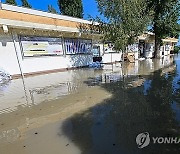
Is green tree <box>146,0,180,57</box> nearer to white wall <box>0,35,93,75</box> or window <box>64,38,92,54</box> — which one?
window <box>64,38,92,54</box>

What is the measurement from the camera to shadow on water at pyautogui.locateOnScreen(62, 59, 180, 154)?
333cm

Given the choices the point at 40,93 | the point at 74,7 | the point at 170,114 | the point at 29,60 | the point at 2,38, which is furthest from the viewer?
the point at 74,7

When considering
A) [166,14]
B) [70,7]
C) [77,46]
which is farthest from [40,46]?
[70,7]

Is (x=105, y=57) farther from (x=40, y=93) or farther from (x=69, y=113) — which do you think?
(x=69, y=113)

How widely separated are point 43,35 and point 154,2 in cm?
1542

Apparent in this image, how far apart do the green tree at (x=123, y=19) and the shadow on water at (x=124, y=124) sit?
426cm

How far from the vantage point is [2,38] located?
11391 millimetres

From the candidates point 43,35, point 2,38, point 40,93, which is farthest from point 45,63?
point 40,93

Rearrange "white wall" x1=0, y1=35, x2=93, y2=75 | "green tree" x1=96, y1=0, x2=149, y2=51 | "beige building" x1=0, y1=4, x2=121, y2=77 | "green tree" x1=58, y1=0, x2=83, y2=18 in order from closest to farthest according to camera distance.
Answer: "green tree" x1=96, y1=0, x2=149, y2=51, "beige building" x1=0, y1=4, x2=121, y2=77, "white wall" x1=0, y1=35, x2=93, y2=75, "green tree" x1=58, y1=0, x2=83, y2=18

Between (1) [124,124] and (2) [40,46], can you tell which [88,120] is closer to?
(1) [124,124]

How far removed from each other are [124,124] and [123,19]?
22.7ft

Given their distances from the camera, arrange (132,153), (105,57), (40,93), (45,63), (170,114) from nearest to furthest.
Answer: (132,153) → (170,114) → (40,93) → (45,63) → (105,57)

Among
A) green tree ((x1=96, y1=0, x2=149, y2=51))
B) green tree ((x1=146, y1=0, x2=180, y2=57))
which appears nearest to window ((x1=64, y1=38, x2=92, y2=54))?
green tree ((x1=96, y1=0, x2=149, y2=51))

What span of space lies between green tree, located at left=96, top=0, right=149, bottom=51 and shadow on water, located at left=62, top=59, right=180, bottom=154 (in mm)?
4260
